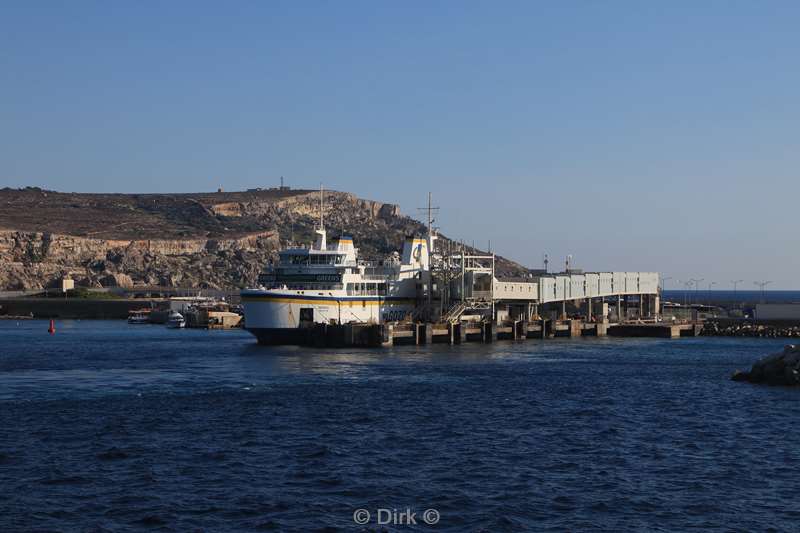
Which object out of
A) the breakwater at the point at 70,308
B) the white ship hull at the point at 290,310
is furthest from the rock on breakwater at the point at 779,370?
the breakwater at the point at 70,308

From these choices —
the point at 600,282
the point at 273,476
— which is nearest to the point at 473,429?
the point at 273,476

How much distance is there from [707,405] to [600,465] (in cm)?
1888

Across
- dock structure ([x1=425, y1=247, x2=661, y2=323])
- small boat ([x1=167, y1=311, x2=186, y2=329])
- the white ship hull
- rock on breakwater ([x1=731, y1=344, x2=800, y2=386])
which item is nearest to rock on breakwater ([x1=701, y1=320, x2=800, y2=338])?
dock structure ([x1=425, y1=247, x2=661, y2=323])

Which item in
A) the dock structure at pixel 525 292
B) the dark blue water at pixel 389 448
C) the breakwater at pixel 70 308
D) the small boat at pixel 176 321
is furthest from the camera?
the breakwater at pixel 70 308

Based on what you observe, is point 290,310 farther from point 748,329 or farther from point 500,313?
Answer: point 748,329

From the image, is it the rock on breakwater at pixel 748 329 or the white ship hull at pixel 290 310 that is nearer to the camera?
the white ship hull at pixel 290 310

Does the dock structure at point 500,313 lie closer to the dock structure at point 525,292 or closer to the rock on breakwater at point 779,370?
the dock structure at point 525,292

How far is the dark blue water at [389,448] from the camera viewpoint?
99.5ft

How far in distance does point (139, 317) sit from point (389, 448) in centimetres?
13511

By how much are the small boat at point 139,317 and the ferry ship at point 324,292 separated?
252 ft

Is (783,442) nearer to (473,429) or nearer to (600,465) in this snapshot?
(600,465)

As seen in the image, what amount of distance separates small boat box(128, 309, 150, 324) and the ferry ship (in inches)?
3019

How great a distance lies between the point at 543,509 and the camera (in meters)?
31.0

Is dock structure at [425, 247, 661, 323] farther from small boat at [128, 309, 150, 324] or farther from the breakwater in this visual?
the breakwater
